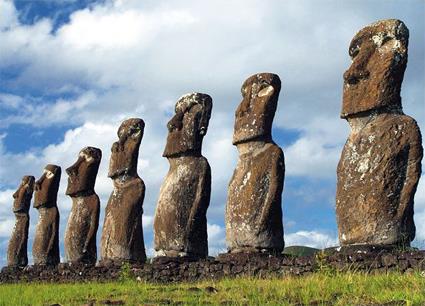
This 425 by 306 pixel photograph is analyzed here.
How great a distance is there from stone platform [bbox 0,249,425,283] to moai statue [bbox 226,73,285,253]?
0.38 meters

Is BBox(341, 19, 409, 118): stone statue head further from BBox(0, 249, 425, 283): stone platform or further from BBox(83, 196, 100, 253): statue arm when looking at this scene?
BBox(83, 196, 100, 253): statue arm

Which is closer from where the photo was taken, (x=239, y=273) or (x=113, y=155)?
(x=239, y=273)

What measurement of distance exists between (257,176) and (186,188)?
2.03 meters

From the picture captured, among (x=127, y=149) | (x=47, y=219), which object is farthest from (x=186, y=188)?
(x=47, y=219)

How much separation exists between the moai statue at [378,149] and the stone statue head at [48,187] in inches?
433

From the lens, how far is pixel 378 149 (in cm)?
1066

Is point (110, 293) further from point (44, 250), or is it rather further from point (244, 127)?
point (44, 250)

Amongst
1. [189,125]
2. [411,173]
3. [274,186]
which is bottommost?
[411,173]

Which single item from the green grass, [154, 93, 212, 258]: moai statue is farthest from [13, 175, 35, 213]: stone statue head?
the green grass

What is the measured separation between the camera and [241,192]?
1277 cm

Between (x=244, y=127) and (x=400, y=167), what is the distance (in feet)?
11.2

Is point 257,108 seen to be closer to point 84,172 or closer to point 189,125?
point 189,125

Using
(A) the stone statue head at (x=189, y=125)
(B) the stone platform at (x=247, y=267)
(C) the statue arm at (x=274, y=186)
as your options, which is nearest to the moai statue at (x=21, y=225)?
(B) the stone platform at (x=247, y=267)

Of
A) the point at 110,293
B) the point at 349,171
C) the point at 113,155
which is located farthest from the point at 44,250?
the point at 349,171
